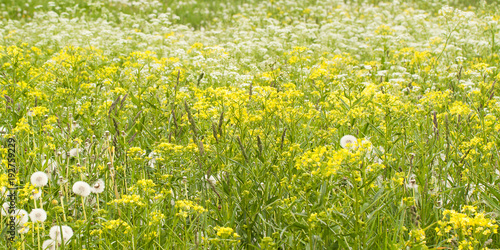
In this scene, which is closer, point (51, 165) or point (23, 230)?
point (23, 230)

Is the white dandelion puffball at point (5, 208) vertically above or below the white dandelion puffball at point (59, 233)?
above

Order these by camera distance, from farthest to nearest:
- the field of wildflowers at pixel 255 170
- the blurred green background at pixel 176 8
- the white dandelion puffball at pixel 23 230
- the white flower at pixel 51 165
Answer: the blurred green background at pixel 176 8
the white flower at pixel 51 165
the field of wildflowers at pixel 255 170
the white dandelion puffball at pixel 23 230

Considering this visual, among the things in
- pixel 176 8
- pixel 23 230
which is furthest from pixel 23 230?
pixel 176 8

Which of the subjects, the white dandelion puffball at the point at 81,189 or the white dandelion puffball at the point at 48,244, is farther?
the white dandelion puffball at the point at 81,189

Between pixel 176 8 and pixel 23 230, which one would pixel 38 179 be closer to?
pixel 23 230

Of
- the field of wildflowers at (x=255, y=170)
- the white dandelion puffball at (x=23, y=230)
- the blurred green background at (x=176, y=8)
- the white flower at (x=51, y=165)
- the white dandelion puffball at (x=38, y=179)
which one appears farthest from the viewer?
the blurred green background at (x=176, y=8)

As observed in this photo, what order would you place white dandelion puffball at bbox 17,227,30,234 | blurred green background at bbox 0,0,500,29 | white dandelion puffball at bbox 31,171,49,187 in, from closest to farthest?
1. white dandelion puffball at bbox 17,227,30,234
2. white dandelion puffball at bbox 31,171,49,187
3. blurred green background at bbox 0,0,500,29

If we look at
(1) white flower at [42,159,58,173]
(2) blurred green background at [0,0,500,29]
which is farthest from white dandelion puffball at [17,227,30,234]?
(2) blurred green background at [0,0,500,29]

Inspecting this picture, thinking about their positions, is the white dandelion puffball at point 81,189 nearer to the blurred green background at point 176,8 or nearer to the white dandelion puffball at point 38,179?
the white dandelion puffball at point 38,179

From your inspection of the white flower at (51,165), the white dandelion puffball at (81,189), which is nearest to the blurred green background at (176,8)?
the white flower at (51,165)

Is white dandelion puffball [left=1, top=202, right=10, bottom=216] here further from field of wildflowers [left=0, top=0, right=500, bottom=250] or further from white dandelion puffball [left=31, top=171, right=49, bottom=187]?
white dandelion puffball [left=31, top=171, right=49, bottom=187]

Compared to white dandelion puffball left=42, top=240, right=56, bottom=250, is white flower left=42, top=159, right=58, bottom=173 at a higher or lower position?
lower

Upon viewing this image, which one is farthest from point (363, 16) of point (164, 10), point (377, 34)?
point (164, 10)

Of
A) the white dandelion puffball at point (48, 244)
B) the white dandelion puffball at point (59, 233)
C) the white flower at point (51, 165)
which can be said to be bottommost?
the white flower at point (51, 165)
